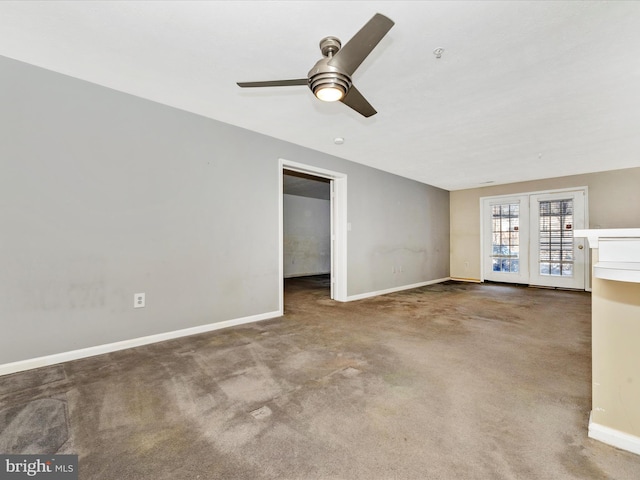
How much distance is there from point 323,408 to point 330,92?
1995 millimetres

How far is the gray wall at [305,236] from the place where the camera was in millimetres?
8273

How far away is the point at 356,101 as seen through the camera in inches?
79.4

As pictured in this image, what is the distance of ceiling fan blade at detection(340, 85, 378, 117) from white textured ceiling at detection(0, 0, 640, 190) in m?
0.34

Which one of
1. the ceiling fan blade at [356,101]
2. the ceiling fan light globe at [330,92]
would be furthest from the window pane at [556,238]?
the ceiling fan light globe at [330,92]

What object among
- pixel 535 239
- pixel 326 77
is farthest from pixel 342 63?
pixel 535 239

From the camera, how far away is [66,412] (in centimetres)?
163

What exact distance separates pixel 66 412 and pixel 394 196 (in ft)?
17.7

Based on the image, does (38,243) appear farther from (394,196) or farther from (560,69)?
(394,196)

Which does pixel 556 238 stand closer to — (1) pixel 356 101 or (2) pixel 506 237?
(2) pixel 506 237

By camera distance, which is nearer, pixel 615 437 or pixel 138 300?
pixel 615 437

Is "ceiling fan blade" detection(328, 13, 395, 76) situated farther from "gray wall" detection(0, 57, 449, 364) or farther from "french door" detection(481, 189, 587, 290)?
"french door" detection(481, 189, 587, 290)

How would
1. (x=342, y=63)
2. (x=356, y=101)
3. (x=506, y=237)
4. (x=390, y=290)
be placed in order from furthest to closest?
1. (x=506, y=237)
2. (x=390, y=290)
3. (x=356, y=101)
4. (x=342, y=63)

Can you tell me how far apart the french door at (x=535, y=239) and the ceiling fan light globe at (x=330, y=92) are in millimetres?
6320

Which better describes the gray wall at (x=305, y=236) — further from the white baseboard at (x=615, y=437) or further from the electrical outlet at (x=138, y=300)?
the white baseboard at (x=615, y=437)
